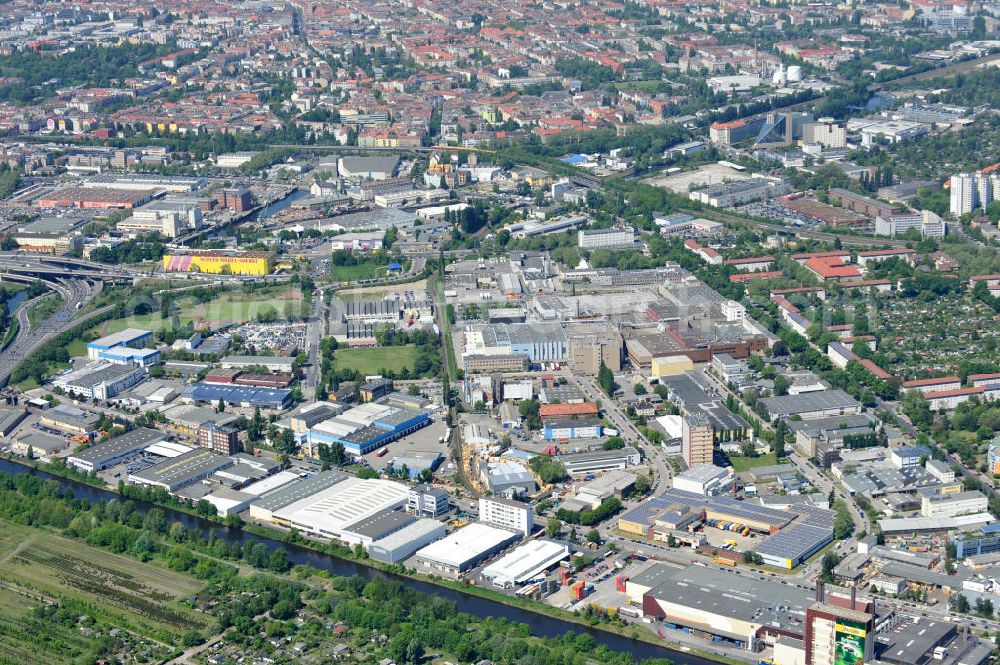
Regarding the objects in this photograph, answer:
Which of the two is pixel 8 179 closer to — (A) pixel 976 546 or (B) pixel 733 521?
(B) pixel 733 521

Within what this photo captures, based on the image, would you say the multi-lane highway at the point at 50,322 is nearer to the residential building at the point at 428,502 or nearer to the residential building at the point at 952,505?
the residential building at the point at 428,502

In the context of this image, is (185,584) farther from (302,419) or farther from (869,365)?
(869,365)

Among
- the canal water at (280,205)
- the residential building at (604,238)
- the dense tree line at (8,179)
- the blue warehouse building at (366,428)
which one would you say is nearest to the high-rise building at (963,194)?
the residential building at (604,238)

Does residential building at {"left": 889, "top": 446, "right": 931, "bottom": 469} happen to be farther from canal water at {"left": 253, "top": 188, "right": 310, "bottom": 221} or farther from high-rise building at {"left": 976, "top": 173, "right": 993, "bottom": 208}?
canal water at {"left": 253, "top": 188, "right": 310, "bottom": 221}

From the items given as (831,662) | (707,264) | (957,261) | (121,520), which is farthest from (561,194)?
(831,662)

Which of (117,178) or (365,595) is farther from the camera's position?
(117,178)

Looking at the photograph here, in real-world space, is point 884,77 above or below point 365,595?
above
